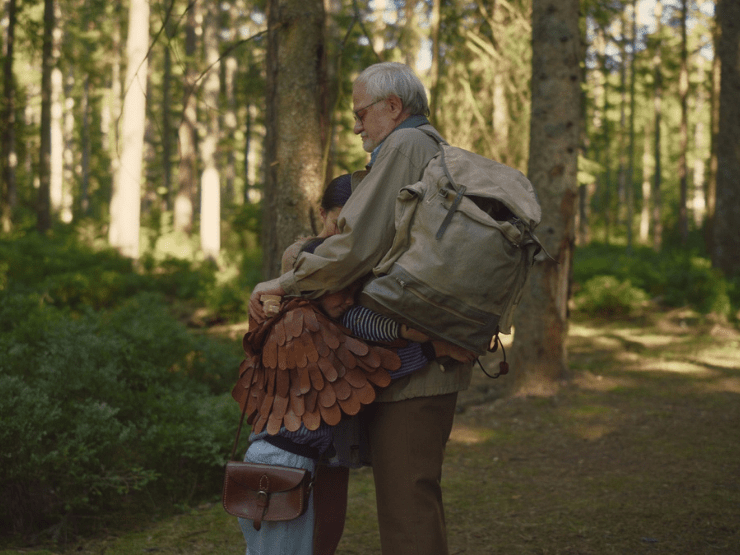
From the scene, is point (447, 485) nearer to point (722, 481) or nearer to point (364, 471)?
point (364, 471)

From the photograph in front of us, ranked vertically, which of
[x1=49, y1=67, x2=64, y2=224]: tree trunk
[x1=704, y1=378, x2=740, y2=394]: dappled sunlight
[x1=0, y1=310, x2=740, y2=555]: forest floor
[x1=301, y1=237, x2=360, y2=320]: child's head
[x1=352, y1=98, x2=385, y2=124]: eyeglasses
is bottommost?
[x1=0, y1=310, x2=740, y2=555]: forest floor

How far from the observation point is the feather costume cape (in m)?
2.09

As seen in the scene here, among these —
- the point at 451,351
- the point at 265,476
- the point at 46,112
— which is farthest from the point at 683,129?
the point at 265,476

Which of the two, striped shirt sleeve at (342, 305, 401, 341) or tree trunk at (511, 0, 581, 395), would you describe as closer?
striped shirt sleeve at (342, 305, 401, 341)

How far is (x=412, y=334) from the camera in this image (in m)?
2.06

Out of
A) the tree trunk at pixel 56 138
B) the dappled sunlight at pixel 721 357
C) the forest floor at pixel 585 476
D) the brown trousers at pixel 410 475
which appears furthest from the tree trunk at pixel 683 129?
the tree trunk at pixel 56 138

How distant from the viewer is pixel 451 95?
1016 centimetres

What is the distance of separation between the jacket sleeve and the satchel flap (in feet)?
1.91

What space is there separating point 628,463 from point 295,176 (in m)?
3.33

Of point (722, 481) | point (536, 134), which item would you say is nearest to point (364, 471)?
point (722, 481)

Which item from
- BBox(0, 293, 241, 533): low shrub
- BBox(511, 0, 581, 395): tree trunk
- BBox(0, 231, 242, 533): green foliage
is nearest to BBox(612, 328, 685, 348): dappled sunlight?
BBox(511, 0, 581, 395): tree trunk

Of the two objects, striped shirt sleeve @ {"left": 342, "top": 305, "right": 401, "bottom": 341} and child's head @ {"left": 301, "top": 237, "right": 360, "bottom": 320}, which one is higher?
child's head @ {"left": 301, "top": 237, "right": 360, "bottom": 320}

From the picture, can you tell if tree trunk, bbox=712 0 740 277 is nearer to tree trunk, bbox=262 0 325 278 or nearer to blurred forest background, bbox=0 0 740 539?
blurred forest background, bbox=0 0 740 539

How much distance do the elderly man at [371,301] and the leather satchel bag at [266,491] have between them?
0.27m
